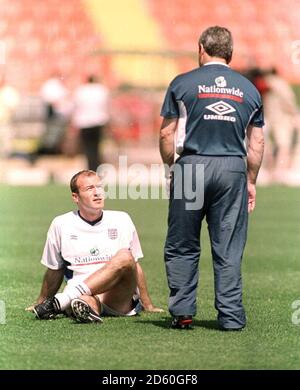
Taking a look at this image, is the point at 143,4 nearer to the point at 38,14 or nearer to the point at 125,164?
the point at 38,14

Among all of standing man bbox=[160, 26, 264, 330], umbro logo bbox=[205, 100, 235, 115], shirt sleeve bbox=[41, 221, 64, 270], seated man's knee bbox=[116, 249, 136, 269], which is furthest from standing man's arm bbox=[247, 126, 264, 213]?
shirt sleeve bbox=[41, 221, 64, 270]

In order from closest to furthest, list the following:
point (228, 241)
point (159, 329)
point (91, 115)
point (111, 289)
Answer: point (228, 241) < point (159, 329) < point (111, 289) < point (91, 115)

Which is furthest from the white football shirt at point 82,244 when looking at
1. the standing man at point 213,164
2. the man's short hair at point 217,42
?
the man's short hair at point 217,42

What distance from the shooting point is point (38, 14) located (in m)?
41.4

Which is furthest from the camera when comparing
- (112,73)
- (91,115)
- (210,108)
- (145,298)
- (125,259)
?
(112,73)

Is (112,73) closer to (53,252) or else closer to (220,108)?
(53,252)

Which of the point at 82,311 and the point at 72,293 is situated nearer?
the point at 82,311

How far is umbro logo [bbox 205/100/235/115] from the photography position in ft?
25.8

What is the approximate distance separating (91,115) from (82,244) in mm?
15735

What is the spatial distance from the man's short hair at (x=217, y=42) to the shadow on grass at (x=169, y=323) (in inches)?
74.2

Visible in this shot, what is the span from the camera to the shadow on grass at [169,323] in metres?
A: 8.32

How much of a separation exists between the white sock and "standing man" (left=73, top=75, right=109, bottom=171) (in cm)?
1539

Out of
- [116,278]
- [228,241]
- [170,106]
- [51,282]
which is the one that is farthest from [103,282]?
[170,106]

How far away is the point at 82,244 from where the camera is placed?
872 cm
